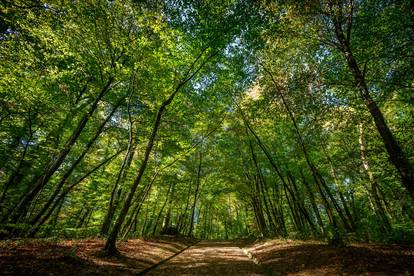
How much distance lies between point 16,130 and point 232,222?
1786 inches

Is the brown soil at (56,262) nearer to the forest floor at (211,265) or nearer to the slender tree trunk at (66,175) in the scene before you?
the forest floor at (211,265)

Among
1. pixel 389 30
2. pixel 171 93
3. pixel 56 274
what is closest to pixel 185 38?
pixel 171 93

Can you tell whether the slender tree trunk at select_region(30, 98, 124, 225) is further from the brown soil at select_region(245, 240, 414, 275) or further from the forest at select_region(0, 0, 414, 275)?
the brown soil at select_region(245, 240, 414, 275)

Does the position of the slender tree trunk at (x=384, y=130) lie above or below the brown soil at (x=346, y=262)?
above

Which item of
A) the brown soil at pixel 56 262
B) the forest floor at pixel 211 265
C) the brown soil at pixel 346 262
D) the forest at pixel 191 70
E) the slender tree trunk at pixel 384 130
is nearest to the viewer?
the brown soil at pixel 56 262

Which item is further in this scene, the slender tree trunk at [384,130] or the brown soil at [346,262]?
the slender tree trunk at [384,130]

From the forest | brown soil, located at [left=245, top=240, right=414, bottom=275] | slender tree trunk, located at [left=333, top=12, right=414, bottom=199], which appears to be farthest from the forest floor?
slender tree trunk, located at [left=333, top=12, right=414, bottom=199]

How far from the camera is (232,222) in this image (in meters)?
49.8

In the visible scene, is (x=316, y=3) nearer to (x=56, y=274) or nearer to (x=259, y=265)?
(x=259, y=265)

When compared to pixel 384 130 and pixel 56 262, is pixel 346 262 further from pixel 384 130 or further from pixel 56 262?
pixel 56 262

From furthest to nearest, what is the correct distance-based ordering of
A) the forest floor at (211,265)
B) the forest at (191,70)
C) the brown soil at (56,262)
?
the forest at (191,70)
the forest floor at (211,265)
the brown soil at (56,262)

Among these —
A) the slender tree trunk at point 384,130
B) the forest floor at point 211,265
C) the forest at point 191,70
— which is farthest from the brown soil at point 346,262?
the slender tree trunk at point 384,130

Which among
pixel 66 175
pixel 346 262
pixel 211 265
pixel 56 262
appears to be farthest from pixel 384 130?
pixel 66 175

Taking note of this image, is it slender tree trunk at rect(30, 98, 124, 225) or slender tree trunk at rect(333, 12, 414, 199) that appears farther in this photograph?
slender tree trunk at rect(30, 98, 124, 225)
